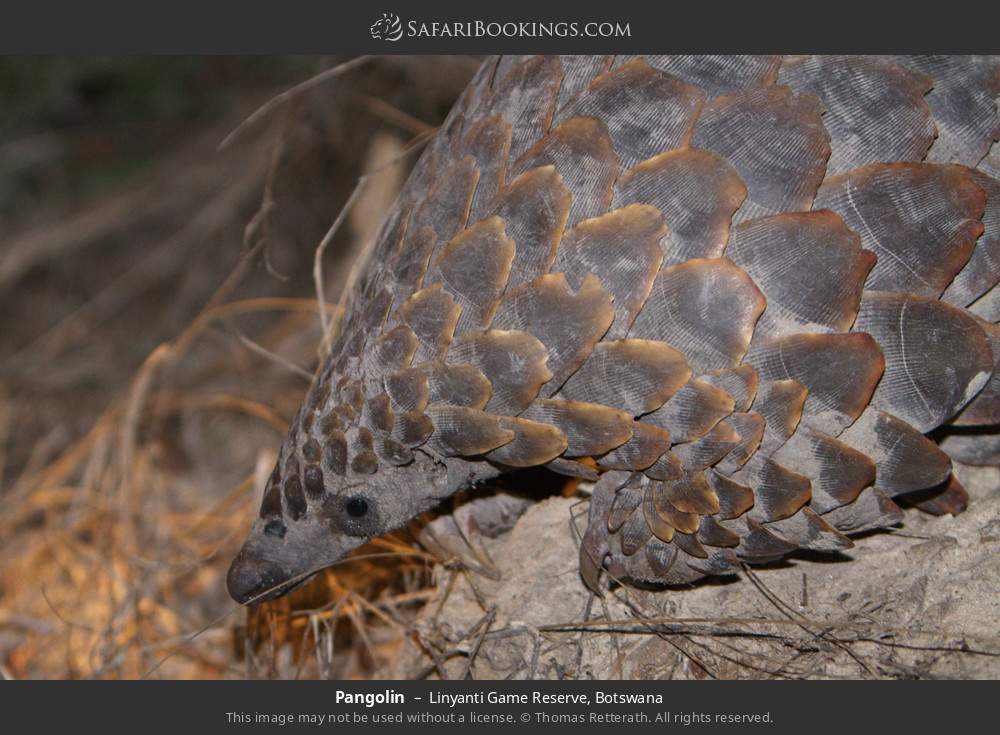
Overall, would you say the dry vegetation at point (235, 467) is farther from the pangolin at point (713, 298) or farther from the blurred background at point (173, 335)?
the pangolin at point (713, 298)

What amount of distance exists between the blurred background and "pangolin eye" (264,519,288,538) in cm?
29

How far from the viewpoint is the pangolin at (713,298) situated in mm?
1530

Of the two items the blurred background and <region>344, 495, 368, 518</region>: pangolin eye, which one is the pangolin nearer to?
<region>344, 495, 368, 518</region>: pangolin eye

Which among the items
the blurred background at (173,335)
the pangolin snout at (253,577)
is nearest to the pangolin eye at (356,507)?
the pangolin snout at (253,577)

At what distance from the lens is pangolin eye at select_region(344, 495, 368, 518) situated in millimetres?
1780

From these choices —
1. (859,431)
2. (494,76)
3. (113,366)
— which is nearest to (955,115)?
(859,431)

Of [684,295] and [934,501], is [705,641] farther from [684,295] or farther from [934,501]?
[684,295]

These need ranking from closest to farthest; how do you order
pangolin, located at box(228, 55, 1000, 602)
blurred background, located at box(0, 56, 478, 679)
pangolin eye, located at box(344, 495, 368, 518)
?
pangolin, located at box(228, 55, 1000, 602) → pangolin eye, located at box(344, 495, 368, 518) → blurred background, located at box(0, 56, 478, 679)

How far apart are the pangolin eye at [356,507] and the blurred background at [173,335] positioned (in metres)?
0.38

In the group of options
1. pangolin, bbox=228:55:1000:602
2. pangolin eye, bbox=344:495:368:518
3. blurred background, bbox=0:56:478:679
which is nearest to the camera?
pangolin, bbox=228:55:1000:602

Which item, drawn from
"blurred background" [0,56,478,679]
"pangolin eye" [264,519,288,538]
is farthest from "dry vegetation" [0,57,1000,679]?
"pangolin eye" [264,519,288,538]

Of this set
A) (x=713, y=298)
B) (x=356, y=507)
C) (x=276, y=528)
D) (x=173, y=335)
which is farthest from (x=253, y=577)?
(x=173, y=335)

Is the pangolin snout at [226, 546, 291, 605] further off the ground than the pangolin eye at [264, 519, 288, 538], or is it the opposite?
the pangolin eye at [264, 519, 288, 538]

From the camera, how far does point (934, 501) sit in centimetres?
181
